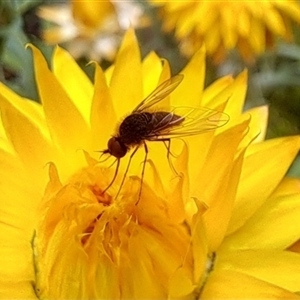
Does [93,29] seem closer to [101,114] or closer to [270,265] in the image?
[101,114]

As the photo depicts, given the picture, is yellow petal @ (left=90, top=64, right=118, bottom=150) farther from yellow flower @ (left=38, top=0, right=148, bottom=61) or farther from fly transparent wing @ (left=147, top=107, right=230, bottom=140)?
yellow flower @ (left=38, top=0, right=148, bottom=61)

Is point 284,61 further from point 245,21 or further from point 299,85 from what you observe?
point 245,21

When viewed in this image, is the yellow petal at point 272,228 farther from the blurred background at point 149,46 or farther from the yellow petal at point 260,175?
the blurred background at point 149,46

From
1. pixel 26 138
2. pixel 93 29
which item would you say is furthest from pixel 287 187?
pixel 93 29

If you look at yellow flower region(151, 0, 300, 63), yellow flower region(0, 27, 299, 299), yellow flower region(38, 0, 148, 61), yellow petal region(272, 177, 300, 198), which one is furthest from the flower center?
yellow flower region(38, 0, 148, 61)

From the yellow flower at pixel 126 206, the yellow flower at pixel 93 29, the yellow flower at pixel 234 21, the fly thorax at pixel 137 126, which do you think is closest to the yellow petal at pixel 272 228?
the yellow flower at pixel 126 206

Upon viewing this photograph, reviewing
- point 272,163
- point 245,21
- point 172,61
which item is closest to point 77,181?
point 272,163

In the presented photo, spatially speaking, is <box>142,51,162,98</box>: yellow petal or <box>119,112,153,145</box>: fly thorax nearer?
<box>119,112,153,145</box>: fly thorax
